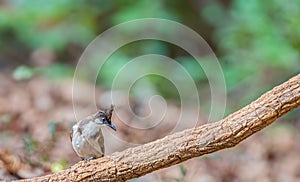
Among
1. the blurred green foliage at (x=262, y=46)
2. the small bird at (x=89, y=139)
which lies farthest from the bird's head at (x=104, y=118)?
the blurred green foliage at (x=262, y=46)

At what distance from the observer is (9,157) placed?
2.25m

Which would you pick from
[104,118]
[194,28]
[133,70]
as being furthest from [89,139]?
[194,28]

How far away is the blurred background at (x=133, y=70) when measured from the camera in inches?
110

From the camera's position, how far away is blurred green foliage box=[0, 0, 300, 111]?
411cm

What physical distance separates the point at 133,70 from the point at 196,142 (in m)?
3.14

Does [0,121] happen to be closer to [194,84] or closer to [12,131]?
[12,131]

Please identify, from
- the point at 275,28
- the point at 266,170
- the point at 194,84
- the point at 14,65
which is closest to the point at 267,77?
the point at 275,28

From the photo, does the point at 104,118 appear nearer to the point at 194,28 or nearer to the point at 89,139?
the point at 89,139

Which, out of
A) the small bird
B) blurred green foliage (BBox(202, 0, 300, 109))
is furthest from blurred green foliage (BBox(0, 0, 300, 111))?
the small bird

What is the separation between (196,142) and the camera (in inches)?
61.7

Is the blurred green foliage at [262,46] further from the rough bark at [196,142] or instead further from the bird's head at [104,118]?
the bird's head at [104,118]

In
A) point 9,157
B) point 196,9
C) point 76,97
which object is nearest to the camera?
point 9,157

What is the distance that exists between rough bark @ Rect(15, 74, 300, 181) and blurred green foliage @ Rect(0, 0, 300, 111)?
7.65 feet

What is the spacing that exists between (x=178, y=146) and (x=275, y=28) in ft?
9.17
